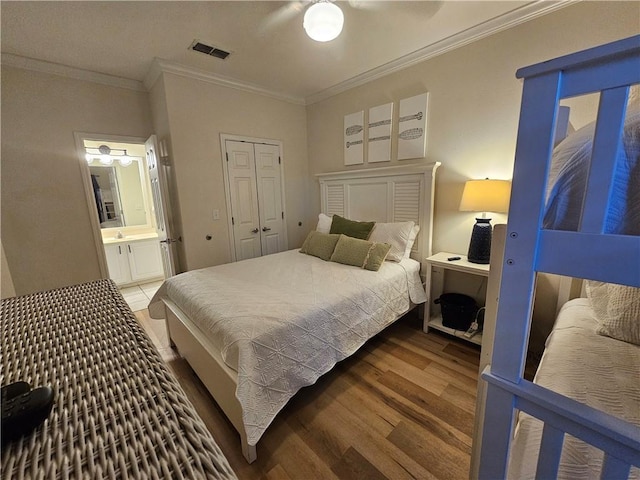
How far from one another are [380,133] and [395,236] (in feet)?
4.02

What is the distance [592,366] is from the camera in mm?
1011

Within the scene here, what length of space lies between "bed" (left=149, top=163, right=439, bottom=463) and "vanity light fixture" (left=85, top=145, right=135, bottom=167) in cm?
302

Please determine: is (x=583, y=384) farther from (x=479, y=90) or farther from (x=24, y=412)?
(x=479, y=90)

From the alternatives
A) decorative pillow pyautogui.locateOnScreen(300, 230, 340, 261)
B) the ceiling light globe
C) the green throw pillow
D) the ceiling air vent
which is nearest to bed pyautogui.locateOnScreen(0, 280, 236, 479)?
the green throw pillow

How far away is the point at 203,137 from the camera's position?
2920mm

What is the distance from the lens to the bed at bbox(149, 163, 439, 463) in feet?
4.57

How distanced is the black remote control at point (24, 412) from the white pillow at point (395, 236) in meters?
2.43

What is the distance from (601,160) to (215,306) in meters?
1.81

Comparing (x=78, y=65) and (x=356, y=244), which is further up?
(x=78, y=65)

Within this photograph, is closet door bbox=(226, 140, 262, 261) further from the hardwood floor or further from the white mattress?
the white mattress

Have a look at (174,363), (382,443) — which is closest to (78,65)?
(174,363)

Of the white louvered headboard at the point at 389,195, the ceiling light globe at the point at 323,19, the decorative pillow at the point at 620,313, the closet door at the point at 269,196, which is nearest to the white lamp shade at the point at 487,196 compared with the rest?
the white louvered headboard at the point at 389,195

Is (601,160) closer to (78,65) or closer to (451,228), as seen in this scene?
(451,228)

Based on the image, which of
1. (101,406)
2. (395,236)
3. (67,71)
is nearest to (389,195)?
(395,236)
